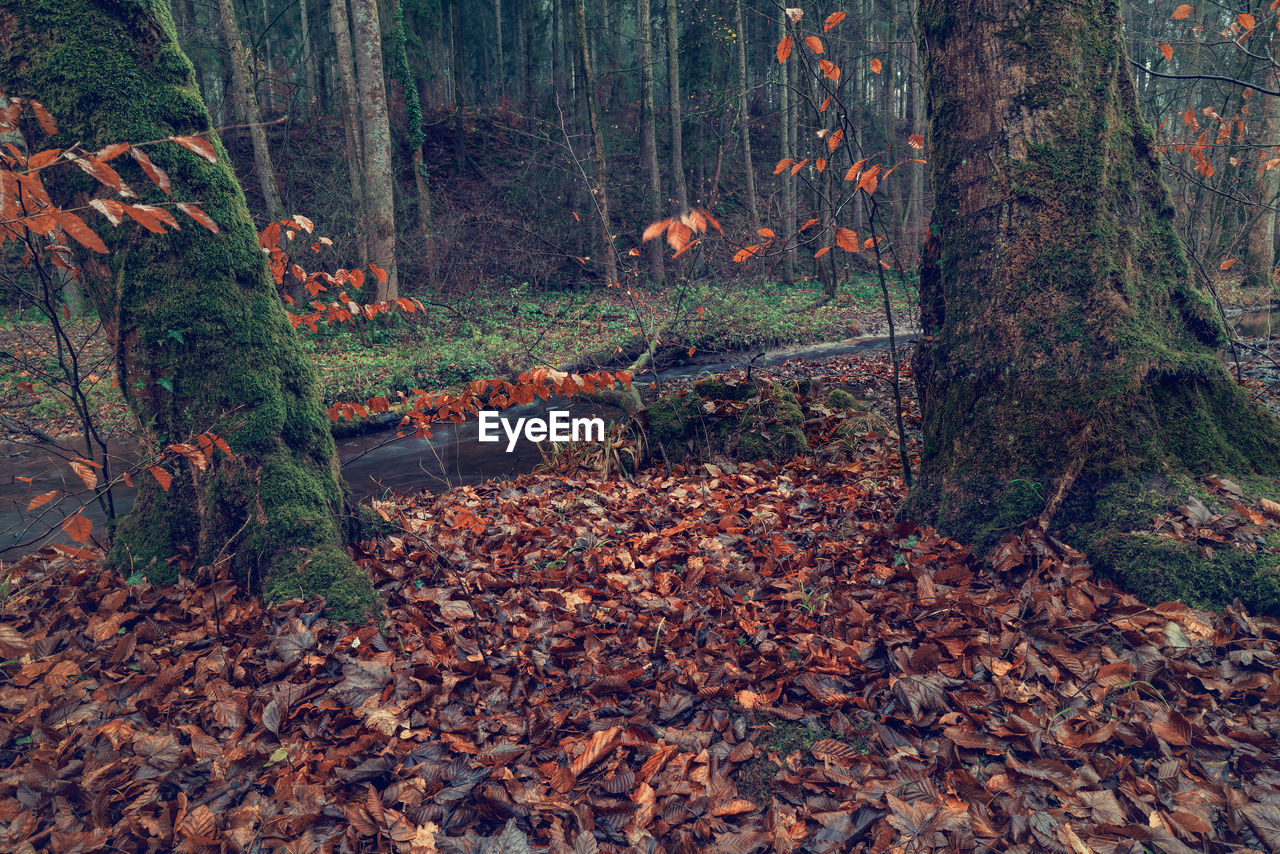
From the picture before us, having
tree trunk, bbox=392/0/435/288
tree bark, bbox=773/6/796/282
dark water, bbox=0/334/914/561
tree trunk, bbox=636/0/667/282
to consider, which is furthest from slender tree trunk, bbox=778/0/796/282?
dark water, bbox=0/334/914/561

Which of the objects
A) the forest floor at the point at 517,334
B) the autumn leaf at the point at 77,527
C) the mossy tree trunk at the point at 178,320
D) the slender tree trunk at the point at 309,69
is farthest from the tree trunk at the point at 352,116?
the autumn leaf at the point at 77,527

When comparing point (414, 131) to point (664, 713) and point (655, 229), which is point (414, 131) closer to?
point (655, 229)

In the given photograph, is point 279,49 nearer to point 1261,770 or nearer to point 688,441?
point 688,441

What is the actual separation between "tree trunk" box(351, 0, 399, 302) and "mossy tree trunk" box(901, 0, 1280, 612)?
1062 cm

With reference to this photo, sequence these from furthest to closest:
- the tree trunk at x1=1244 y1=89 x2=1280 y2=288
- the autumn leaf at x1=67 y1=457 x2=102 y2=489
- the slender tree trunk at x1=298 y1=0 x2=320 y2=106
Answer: the slender tree trunk at x1=298 y1=0 x2=320 y2=106
the tree trunk at x1=1244 y1=89 x2=1280 y2=288
the autumn leaf at x1=67 y1=457 x2=102 y2=489

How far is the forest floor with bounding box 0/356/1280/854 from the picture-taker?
226 cm

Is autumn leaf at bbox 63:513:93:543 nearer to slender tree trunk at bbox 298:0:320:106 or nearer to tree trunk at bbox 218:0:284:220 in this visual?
tree trunk at bbox 218:0:284:220

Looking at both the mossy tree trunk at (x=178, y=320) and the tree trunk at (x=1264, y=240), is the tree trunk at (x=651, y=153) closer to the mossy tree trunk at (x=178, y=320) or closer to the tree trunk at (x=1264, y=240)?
the tree trunk at (x=1264, y=240)

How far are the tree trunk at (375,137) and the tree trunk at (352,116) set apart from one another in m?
0.70

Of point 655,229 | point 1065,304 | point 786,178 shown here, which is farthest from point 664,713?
point 786,178

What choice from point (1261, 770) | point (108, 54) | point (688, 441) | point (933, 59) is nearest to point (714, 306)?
point (688, 441)

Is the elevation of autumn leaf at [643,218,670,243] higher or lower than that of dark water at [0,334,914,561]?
higher

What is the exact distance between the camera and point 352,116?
15.7 metres

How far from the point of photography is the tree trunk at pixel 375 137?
41.8 ft
